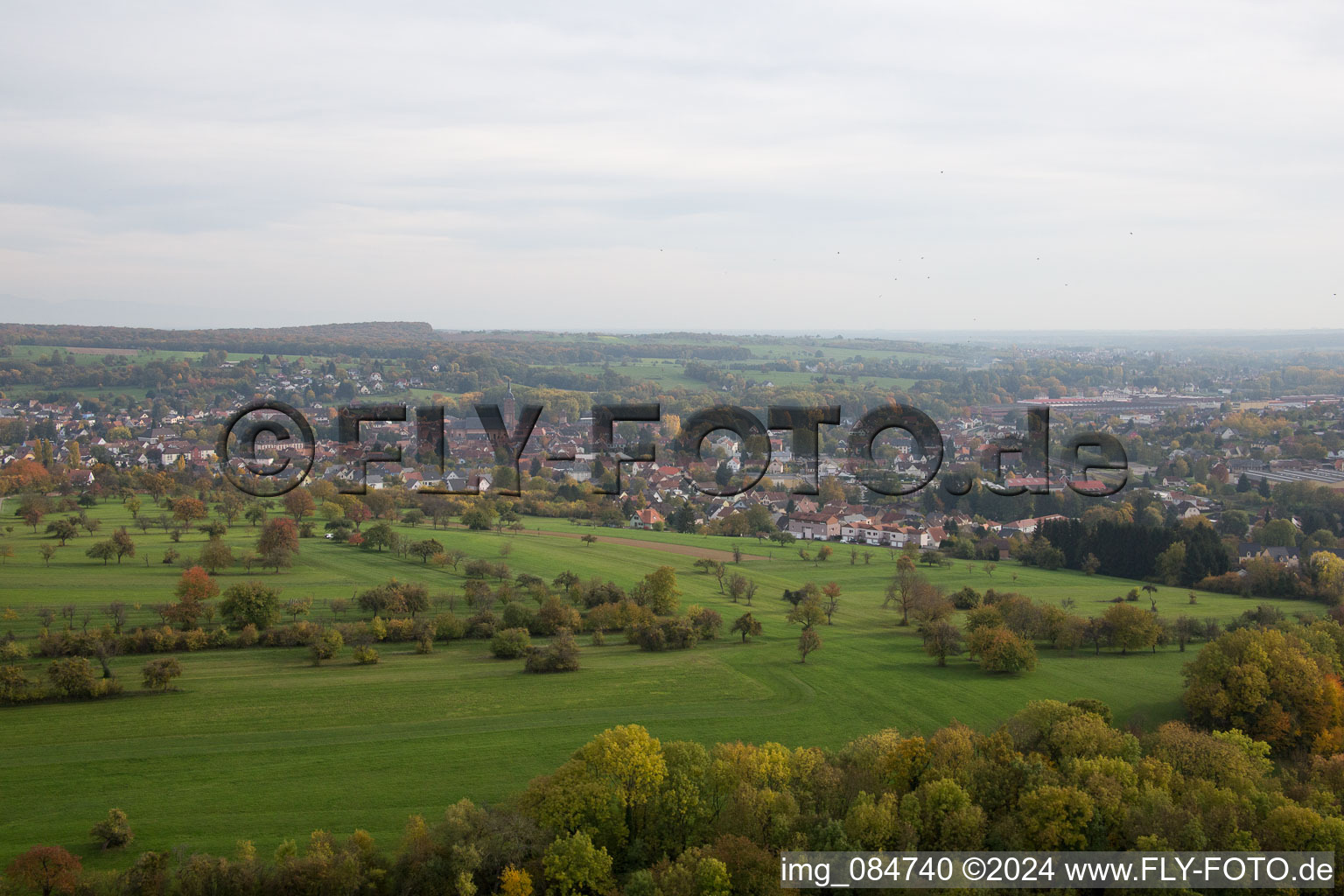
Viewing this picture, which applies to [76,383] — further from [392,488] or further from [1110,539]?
[1110,539]

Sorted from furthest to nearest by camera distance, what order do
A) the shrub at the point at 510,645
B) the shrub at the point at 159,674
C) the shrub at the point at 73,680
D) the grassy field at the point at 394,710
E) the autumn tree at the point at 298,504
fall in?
1. the autumn tree at the point at 298,504
2. the shrub at the point at 510,645
3. the shrub at the point at 159,674
4. the shrub at the point at 73,680
5. the grassy field at the point at 394,710

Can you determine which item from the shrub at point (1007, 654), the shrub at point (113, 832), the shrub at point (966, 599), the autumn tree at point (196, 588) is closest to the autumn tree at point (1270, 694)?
the shrub at point (1007, 654)

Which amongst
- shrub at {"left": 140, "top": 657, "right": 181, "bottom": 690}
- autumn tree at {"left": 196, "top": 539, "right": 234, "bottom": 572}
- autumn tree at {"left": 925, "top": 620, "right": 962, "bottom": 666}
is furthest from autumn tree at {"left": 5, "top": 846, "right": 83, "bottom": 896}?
autumn tree at {"left": 925, "top": 620, "right": 962, "bottom": 666}

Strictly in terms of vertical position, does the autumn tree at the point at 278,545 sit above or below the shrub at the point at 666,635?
above

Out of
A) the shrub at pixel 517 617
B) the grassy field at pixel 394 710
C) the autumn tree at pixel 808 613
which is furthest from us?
the autumn tree at pixel 808 613

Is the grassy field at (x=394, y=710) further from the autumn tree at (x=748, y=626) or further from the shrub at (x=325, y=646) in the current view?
the autumn tree at (x=748, y=626)

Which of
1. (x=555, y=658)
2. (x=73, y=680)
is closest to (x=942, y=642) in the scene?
(x=555, y=658)

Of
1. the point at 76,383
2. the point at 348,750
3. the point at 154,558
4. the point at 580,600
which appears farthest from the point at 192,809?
the point at 76,383
